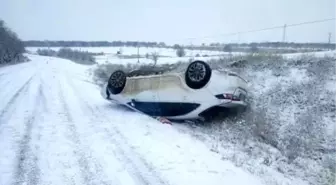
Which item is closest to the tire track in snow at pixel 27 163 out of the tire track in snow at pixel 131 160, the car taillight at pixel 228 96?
the tire track in snow at pixel 131 160

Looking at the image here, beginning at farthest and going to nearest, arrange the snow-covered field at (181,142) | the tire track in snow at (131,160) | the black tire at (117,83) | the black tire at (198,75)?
the black tire at (117,83) → the black tire at (198,75) → the snow-covered field at (181,142) → the tire track in snow at (131,160)

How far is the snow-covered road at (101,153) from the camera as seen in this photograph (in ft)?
15.5

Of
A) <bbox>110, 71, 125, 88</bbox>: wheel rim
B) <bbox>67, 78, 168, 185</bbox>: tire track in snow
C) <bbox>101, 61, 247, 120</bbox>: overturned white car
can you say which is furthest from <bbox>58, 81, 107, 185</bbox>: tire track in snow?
<bbox>110, 71, 125, 88</bbox>: wheel rim

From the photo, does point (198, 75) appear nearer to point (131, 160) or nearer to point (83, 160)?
point (131, 160)

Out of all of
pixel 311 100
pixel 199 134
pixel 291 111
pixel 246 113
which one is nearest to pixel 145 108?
pixel 199 134

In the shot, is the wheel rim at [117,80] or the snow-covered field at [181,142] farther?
the wheel rim at [117,80]

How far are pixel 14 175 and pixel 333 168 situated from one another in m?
5.62

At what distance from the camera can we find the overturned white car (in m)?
8.01

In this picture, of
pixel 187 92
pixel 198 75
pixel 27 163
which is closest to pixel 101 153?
pixel 27 163

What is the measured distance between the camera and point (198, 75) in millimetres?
8102

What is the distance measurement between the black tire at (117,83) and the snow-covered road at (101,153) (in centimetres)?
120

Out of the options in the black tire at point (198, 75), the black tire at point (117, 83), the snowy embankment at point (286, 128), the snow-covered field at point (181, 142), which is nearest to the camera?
the snow-covered field at point (181, 142)

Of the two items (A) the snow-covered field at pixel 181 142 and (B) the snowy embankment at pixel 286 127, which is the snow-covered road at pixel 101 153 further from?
(B) the snowy embankment at pixel 286 127

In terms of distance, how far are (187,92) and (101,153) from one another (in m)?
3.30
